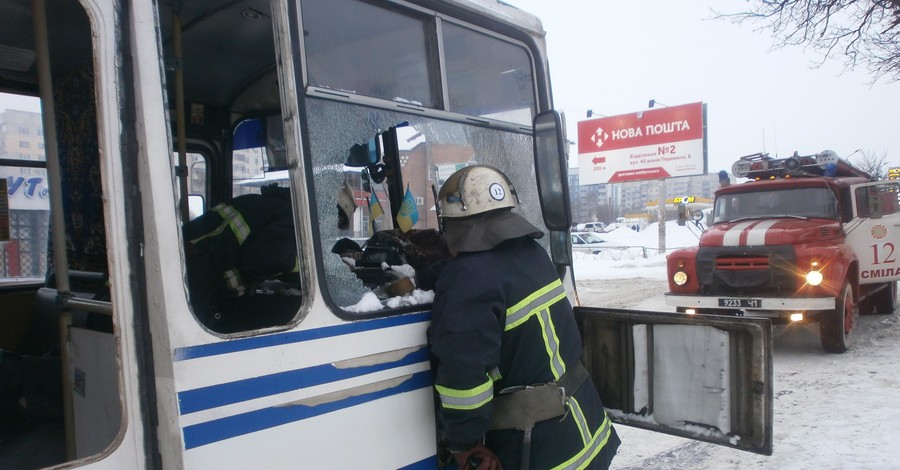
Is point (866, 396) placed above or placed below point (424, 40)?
below

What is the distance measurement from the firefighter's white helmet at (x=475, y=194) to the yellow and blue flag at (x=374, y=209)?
49 centimetres

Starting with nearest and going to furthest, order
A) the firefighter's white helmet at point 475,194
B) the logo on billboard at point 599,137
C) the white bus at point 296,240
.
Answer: the white bus at point 296,240
the firefighter's white helmet at point 475,194
the logo on billboard at point 599,137

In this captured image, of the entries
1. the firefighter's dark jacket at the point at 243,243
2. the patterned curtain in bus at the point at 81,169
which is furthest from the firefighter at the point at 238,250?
the patterned curtain in bus at the point at 81,169

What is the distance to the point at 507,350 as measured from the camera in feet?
7.32

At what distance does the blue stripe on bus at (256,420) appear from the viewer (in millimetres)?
1595

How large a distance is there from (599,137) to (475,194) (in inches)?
1117

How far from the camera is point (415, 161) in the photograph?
2.81m

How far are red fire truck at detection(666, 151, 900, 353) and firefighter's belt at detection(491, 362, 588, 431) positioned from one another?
5971 mm

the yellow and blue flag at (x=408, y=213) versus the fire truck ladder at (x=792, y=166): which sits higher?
the fire truck ladder at (x=792, y=166)

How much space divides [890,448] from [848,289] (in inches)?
148

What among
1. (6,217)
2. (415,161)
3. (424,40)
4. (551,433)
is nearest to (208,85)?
(6,217)

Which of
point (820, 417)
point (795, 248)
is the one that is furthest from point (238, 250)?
point (795, 248)

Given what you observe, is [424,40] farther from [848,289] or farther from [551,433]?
[848,289]

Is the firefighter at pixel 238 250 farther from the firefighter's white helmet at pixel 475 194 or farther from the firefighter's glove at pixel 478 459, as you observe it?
the firefighter's glove at pixel 478 459
